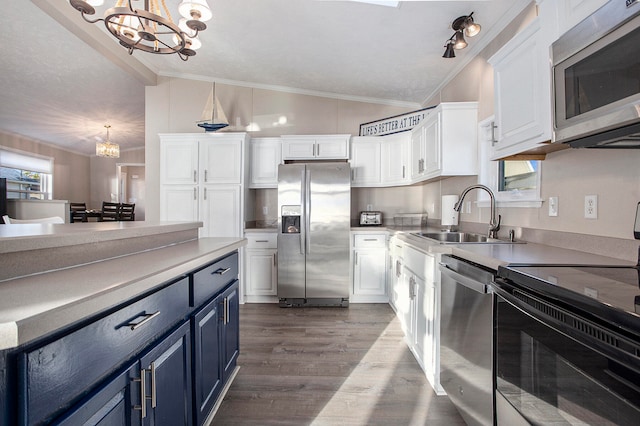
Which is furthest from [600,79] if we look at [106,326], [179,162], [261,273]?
[179,162]

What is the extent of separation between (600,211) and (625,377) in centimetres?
107

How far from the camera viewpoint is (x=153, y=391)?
1051mm

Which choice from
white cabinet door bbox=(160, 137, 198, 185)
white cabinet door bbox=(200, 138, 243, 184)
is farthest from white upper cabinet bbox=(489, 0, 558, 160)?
white cabinet door bbox=(160, 137, 198, 185)

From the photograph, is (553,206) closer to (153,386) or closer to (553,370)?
(553,370)

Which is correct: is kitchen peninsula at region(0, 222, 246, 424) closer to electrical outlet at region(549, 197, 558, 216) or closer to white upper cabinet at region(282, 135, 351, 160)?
electrical outlet at region(549, 197, 558, 216)

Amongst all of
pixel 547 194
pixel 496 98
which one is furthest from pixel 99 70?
pixel 547 194

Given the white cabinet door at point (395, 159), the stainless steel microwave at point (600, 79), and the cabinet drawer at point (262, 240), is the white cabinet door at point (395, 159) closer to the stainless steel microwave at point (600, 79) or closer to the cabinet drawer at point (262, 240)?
the cabinet drawer at point (262, 240)

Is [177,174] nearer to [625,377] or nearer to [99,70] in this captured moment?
[99,70]

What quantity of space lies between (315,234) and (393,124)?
71.2 inches

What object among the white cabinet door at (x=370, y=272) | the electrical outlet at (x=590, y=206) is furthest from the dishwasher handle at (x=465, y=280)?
the white cabinet door at (x=370, y=272)

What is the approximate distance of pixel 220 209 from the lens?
3.88 metres

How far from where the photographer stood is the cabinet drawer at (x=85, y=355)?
633 mm

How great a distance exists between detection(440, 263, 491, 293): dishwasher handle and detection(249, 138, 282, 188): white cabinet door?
2714 millimetres

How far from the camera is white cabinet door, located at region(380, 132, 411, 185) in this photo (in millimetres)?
3830
